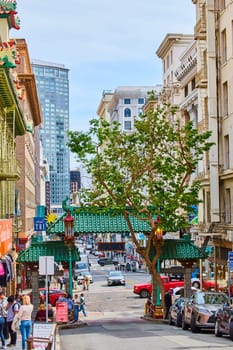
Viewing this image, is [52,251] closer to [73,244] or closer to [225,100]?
[73,244]

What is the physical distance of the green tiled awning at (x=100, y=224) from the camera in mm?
37250

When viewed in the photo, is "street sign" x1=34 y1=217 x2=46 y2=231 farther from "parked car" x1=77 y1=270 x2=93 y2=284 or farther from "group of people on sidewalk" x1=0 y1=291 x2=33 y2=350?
"group of people on sidewalk" x1=0 y1=291 x2=33 y2=350

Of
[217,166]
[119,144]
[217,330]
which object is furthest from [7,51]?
[217,166]

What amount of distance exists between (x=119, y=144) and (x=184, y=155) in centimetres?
317

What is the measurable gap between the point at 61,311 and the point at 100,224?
5.45m

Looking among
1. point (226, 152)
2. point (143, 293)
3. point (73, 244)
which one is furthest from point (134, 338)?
point (143, 293)

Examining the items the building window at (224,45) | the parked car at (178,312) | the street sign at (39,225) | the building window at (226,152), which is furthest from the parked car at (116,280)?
the parked car at (178,312)

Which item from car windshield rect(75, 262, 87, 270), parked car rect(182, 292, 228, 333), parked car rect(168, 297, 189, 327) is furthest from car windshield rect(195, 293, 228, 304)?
car windshield rect(75, 262, 87, 270)

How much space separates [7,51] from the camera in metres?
31.7

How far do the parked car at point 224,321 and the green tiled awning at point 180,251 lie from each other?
11821mm

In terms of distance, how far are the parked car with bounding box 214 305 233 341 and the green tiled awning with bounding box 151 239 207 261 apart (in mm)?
11821

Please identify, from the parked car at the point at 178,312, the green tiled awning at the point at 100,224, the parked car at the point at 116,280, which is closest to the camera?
the parked car at the point at 178,312

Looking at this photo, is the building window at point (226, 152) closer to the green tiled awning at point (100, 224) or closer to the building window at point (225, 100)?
the building window at point (225, 100)

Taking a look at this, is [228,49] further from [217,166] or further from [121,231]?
[121,231]
